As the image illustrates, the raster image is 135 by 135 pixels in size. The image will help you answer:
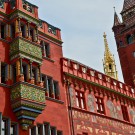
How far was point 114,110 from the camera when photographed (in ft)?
105

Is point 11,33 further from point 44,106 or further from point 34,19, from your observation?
point 44,106

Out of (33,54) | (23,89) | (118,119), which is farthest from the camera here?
(118,119)

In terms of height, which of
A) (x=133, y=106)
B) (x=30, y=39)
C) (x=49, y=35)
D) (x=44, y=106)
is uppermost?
(x=49, y=35)

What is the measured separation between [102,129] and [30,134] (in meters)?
9.45

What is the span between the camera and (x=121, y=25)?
59.1m

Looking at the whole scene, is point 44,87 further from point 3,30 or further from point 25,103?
point 3,30

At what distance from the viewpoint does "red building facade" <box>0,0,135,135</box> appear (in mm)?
21469

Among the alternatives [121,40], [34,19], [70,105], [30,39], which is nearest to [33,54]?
[30,39]

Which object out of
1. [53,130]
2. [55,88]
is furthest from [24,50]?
[53,130]

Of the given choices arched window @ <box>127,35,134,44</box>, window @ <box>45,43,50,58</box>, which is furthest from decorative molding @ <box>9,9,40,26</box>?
arched window @ <box>127,35,134,44</box>

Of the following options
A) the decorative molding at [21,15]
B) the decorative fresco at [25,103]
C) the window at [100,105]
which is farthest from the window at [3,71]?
the window at [100,105]

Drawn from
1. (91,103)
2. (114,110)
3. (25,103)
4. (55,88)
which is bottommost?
(25,103)

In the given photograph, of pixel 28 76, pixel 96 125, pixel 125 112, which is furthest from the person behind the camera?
pixel 125 112

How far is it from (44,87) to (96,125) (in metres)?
6.90
